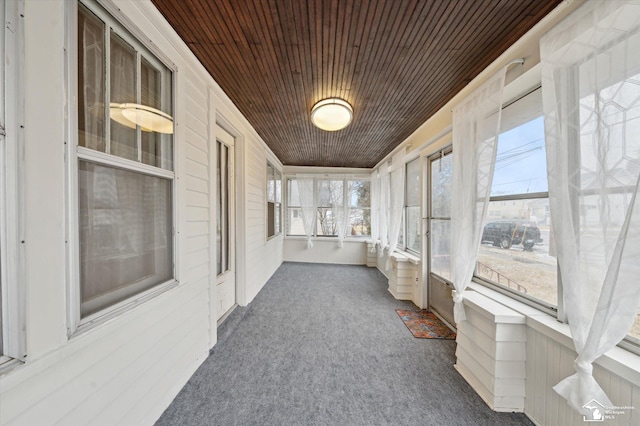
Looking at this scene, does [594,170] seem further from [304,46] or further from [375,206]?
[375,206]

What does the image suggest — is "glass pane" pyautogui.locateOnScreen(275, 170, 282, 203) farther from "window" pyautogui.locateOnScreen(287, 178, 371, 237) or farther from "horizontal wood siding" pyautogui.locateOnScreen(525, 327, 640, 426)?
"horizontal wood siding" pyautogui.locateOnScreen(525, 327, 640, 426)

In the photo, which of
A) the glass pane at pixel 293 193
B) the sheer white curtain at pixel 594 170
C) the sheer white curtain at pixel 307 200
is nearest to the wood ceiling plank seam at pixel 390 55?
the sheer white curtain at pixel 594 170

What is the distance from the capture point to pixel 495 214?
1949 millimetres

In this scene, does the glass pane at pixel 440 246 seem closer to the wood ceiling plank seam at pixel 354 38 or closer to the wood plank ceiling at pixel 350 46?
the wood plank ceiling at pixel 350 46

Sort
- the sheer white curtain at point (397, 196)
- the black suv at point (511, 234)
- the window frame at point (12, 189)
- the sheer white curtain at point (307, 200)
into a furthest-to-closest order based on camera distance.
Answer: the sheer white curtain at point (307, 200) < the sheer white curtain at point (397, 196) < the black suv at point (511, 234) < the window frame at point (12, 189)

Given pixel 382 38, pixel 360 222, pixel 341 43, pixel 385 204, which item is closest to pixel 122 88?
pixel 341 43

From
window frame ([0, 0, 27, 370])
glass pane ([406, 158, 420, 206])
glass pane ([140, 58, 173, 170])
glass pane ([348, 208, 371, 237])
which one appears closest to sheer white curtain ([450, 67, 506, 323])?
glass pane ([406, 158, 420, 206])

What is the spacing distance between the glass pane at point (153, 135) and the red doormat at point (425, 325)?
291 cm

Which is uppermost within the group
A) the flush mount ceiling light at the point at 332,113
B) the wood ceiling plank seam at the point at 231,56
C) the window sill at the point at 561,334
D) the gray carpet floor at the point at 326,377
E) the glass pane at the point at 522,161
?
the wood ceiling plank seam at the point at 231,56

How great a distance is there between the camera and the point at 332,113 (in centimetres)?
248

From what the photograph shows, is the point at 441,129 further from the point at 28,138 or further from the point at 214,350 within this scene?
the point at 214,350

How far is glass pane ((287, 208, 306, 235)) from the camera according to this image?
599cm

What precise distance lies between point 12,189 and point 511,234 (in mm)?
2813

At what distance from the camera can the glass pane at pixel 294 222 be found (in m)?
5.99
